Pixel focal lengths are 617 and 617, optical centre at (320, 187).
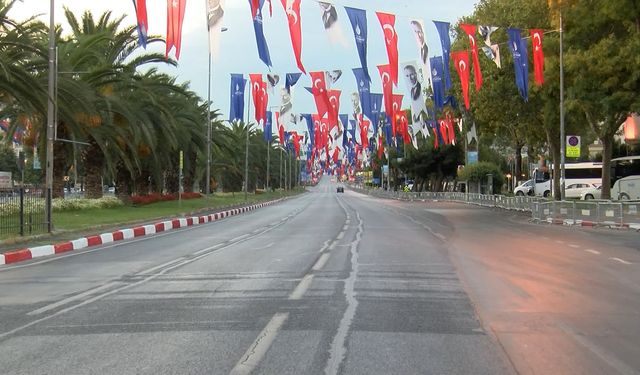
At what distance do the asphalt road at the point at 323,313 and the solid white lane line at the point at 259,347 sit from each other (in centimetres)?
2

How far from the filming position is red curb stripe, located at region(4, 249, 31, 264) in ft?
46.1

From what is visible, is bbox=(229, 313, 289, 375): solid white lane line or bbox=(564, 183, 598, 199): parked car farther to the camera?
bbox=(564, 183, 598, 199): parked car

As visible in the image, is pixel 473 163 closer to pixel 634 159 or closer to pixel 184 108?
pixel 634 159

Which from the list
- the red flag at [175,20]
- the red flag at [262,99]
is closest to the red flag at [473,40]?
the red flag at [175,20]

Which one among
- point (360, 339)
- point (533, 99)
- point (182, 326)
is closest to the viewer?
point (360, 339)

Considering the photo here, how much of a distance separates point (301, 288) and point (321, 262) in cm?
355

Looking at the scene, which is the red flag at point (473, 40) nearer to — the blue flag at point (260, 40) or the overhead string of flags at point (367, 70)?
the overhead string of flags at point (367, 70)

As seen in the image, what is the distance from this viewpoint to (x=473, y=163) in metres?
59.6

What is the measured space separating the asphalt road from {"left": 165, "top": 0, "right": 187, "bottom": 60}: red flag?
8455mm

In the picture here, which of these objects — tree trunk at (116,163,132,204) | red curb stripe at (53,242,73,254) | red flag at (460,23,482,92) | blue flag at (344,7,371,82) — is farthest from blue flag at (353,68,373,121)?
red curb stripe at (53,242,73,254)

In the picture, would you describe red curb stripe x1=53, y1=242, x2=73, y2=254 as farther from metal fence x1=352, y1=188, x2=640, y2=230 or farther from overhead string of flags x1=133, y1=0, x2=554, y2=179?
metal fence x1=352, y1=188, x2=640, y2=230

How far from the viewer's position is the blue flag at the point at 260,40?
21061 millimetres

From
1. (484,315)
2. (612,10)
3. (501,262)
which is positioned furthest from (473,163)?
(484,315)

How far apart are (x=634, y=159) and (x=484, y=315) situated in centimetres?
5225
